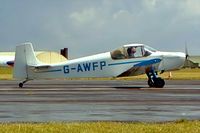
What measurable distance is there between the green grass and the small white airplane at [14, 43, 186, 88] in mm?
21098

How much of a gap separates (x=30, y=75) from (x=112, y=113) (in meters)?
19.5

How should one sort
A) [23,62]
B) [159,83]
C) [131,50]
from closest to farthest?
[131,50] < [159,83] < [23,62]

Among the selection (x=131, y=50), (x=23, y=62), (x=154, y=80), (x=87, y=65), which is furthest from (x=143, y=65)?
(x=23, y=62)

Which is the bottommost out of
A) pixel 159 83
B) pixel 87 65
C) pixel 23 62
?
pixel 159 83

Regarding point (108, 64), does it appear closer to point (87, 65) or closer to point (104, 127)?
point (87, 65)

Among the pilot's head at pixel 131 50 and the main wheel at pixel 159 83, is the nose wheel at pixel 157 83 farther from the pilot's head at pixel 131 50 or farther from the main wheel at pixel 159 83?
the pilot's head at pixel 131 50

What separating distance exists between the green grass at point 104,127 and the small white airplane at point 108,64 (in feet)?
69.2

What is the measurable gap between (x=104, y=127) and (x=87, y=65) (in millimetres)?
22025

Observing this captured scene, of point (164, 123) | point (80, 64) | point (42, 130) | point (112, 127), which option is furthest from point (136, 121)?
point (80, 64)

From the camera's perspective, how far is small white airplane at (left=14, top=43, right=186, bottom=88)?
3459 centimetres

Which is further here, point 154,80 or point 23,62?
point 23,62

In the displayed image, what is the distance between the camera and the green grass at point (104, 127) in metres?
11.9

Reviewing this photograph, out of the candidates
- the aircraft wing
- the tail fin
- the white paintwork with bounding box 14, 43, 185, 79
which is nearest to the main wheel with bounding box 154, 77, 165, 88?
the white paintwork with bounding box 14, 43, 185, 79

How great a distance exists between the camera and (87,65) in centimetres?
3447
